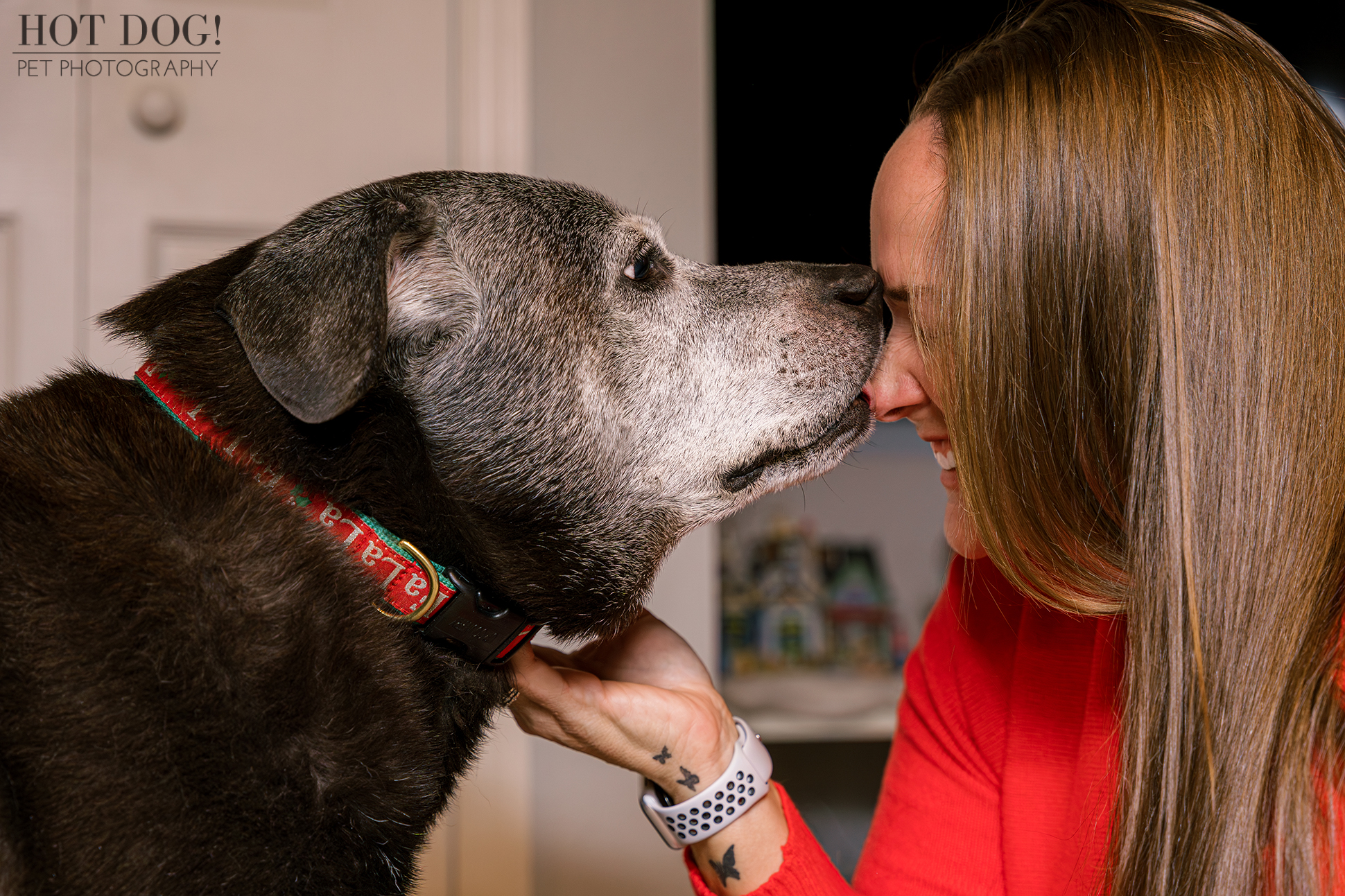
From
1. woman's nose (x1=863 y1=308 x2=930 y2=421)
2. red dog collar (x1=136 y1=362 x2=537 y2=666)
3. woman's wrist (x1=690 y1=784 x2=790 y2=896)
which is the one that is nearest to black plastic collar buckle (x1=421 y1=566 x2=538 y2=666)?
red dog collar (x1=136 y1=362 x2=537 y2=666)

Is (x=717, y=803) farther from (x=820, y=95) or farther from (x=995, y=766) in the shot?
(x=820, y=95)

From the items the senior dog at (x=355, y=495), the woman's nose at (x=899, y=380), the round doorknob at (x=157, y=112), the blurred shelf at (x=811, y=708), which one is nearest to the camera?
the senior dog at (x=355, y=495)

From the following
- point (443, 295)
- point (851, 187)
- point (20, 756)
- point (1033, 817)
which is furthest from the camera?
point (851, 187)

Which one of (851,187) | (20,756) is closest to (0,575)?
(20,756)

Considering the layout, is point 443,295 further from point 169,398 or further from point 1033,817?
point 1033,817

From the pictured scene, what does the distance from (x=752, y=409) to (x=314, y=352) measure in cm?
50

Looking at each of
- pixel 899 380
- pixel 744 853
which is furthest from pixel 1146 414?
pixel 744 853

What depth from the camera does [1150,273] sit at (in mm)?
932

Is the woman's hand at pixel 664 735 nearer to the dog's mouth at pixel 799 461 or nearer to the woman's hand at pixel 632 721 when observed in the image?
the woman's hand at pixel 632 721

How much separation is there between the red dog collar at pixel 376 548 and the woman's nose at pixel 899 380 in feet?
1.88

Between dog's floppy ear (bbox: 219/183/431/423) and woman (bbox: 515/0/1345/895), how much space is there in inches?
15.7

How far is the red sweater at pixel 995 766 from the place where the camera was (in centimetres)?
116

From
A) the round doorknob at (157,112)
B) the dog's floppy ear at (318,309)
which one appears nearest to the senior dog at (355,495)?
the dog's floppy ear at (318,309)

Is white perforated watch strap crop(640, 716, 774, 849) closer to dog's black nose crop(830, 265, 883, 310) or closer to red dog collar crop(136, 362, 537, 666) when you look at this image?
red dog collar crop(136, 362, 537, 666)
